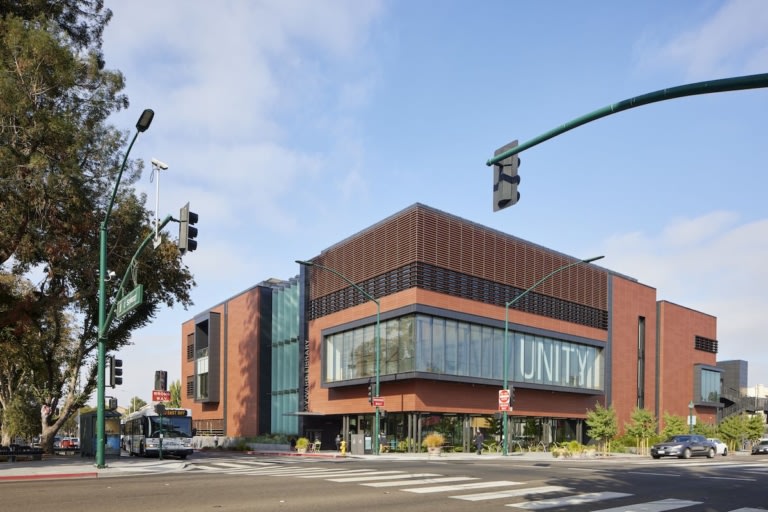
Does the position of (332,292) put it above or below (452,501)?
above

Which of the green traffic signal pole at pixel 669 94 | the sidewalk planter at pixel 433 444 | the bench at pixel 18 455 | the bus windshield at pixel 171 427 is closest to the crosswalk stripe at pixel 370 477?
the green traffic signal pole at pixel 669 94

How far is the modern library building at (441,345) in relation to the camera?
40.7m

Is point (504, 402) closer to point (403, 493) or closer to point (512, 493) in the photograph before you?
point (512, 493)

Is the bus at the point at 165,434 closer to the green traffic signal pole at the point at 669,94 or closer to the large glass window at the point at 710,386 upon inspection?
the green traffic signal pole at the point at 669,94

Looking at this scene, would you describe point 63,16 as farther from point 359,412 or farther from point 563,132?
point 359,412

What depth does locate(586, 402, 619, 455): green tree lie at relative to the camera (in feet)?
159

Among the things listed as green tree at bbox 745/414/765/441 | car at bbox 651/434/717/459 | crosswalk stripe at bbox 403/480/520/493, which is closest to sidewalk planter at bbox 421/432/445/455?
car at bbox 651/434/717/459

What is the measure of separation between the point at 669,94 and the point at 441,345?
32696 mm

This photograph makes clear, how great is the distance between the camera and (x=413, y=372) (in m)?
38.9

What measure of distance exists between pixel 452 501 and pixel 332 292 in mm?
34837

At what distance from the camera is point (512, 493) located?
15.3 m

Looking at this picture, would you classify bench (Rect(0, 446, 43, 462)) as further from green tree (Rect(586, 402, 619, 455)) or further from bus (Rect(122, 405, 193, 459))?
green tree (Rect(586, 402, 619, 455))

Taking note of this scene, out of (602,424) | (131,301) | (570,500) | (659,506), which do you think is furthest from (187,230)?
(602,424)

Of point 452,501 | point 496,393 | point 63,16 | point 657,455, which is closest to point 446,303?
point 496,393
